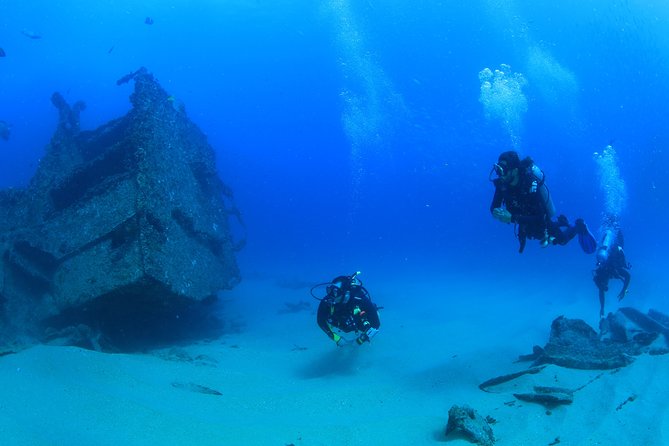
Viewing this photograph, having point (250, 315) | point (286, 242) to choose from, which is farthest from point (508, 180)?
point (286, 242)

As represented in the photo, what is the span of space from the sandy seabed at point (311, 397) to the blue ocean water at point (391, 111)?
15304 millimetres

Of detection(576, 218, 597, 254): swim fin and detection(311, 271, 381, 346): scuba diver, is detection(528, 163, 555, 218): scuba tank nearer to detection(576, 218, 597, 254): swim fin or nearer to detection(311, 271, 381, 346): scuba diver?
detection(576, 218, 597, 254): swim fin

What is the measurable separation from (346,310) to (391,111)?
4258 inches

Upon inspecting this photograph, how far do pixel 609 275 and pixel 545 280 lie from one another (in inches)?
546

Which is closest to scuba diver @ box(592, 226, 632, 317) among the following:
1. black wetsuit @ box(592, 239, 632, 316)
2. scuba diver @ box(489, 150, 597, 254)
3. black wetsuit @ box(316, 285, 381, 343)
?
black wetsuit @ box(592, 239, 632, 316)

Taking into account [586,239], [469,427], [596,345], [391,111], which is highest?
[391,111]

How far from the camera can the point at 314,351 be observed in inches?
363

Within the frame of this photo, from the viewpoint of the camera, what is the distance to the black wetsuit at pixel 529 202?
19.1 ft

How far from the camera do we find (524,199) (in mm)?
6023

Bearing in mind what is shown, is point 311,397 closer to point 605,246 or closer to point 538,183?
point 538,183

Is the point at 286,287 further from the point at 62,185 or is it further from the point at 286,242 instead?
the point at 286,242

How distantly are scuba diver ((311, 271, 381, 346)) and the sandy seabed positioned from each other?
81 cm

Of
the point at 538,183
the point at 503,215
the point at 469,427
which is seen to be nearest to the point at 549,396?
the point at 469,427

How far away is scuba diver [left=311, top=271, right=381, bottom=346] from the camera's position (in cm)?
701
